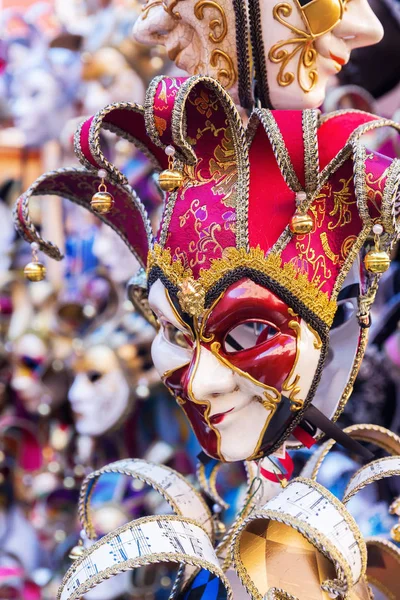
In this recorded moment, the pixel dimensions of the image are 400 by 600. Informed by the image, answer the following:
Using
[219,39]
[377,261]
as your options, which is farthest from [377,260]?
[219,39]

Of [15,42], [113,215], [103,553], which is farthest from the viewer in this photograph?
[15,42]

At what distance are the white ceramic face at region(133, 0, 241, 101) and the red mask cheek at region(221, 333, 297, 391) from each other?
0.33 m

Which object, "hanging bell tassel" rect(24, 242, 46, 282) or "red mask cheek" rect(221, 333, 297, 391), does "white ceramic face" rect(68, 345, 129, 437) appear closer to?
"hanging bell tassel" rect(24, 242, 46, 282)

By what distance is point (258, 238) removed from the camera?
33.4 inches

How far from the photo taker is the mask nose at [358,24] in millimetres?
898

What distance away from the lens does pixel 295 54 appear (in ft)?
2.97

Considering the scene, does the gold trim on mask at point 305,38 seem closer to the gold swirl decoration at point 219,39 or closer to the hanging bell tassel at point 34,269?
the gold swirl decoration at point 219,39

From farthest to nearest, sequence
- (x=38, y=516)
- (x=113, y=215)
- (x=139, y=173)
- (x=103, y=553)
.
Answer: (x=38, y=516)
(x=139, y=173)
(x=113, y=215)
(x=103, y=553)

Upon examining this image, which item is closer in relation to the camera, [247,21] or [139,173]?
[247,21]

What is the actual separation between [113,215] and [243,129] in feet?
0.83

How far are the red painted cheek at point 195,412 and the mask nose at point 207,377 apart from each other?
0.02 m

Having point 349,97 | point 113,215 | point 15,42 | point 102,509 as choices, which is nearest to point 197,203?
point 113,215

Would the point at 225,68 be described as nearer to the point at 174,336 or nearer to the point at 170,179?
the point at 170,179

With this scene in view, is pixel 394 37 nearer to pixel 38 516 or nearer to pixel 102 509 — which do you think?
pixel 102 509
